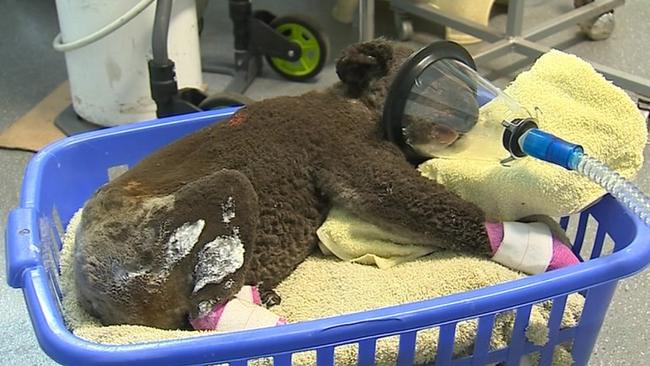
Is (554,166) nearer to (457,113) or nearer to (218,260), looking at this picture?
(457,113)

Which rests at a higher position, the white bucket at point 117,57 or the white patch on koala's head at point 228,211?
the white patch on koala's head at point 228,211

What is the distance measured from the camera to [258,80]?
5.12 ft

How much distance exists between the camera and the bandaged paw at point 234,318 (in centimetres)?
70

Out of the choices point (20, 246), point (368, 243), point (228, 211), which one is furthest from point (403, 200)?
point (20, 246)

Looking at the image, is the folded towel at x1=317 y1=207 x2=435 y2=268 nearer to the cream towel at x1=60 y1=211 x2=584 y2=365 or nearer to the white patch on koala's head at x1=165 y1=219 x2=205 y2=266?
the cream towel at x1=60 y1=211 x2=584 y2=365

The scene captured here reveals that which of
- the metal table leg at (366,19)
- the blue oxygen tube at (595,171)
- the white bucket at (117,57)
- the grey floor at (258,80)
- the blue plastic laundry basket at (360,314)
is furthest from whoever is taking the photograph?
the metal table leg at (366,19)

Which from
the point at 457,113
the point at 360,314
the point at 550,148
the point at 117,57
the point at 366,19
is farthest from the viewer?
the point at 366,19

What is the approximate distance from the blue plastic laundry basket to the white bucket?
49cm

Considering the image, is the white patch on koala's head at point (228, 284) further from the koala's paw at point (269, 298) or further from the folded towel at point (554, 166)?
the folded towel at point (554, 166)

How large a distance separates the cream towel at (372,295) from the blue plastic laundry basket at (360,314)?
0.01 meters

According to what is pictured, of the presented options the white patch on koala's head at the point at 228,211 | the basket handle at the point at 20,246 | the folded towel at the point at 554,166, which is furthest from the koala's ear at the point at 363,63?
the basket handle at the point at 20,246

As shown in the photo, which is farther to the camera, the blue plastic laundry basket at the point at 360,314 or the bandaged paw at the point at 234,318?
the bandaged paw at the point at 234,318

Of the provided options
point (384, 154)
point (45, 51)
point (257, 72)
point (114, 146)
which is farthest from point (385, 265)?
point (45, 51)

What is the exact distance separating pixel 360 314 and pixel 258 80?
103cm
